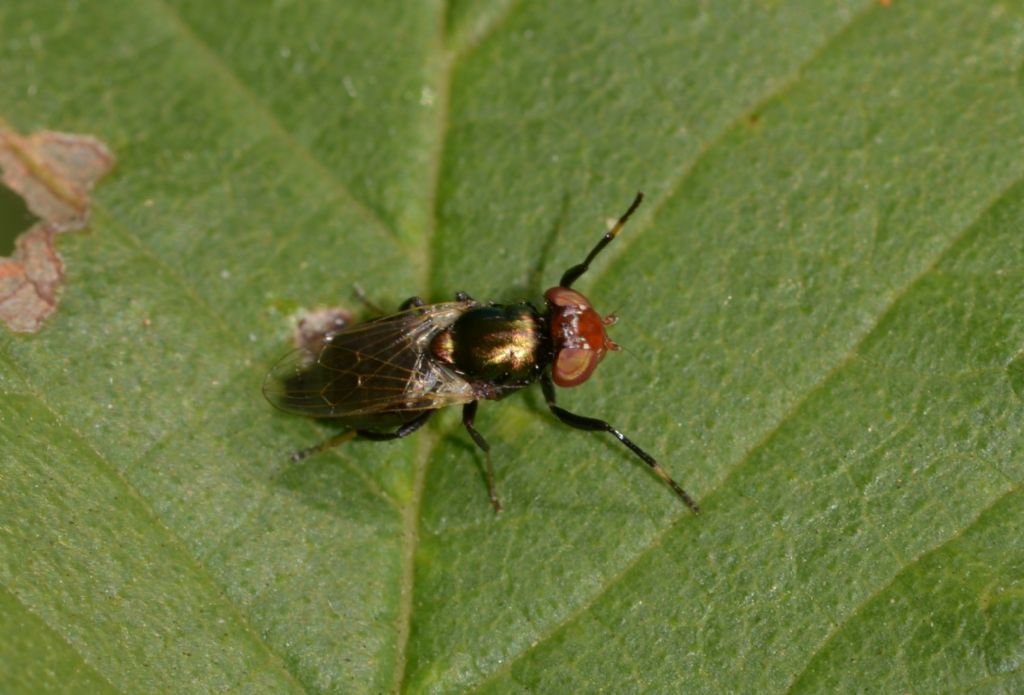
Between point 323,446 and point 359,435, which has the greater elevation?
point 323,446

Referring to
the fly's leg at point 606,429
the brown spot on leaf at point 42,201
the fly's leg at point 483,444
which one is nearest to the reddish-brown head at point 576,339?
the fly's leg at point 606,429

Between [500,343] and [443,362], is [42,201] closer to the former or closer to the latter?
[443,362]

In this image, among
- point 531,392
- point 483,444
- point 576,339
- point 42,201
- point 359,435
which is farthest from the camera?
point 42,201

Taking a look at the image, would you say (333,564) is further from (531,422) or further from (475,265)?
(475,265)

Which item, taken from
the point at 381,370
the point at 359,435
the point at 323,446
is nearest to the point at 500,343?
the point at 381,370

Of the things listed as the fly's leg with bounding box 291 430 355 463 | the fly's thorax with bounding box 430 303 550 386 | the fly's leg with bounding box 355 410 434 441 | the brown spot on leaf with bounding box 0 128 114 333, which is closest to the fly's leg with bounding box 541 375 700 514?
the fly's thorax with bounding box 430 303 550 386

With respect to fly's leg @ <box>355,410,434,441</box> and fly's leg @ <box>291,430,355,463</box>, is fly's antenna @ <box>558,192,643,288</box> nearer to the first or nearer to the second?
fly's leg @ <box>355,410,434,441</box>
